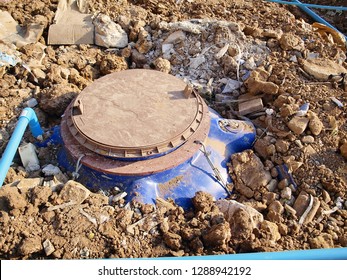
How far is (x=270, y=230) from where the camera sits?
8.57ft

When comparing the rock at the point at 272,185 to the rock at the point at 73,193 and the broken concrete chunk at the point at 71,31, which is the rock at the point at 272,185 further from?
the broken concrete chunk at the point at 71,31

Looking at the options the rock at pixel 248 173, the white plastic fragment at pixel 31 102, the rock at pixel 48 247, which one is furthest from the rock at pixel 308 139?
the white plastic fragment at pixel 31 102

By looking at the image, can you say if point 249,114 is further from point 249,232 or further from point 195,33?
point 249,232

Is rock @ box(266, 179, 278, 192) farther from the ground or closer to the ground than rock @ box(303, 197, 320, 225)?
closer to the ground

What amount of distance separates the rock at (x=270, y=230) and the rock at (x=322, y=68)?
174 cm

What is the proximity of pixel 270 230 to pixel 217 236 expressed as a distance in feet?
1.41

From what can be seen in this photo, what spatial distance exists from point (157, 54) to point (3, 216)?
7.82 feet

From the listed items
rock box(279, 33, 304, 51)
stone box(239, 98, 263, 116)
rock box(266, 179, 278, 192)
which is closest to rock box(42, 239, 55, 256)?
rock box(266, 179, 278, 192)

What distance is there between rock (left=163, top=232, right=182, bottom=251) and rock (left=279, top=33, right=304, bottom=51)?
8.00ft

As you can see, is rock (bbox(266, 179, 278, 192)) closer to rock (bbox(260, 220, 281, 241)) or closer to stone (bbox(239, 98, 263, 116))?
rock (bbox(260, 220, 281, 241))

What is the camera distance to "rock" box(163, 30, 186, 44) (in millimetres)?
4031

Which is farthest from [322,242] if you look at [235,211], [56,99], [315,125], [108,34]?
[108,34]

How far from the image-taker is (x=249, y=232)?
2553 millimetres

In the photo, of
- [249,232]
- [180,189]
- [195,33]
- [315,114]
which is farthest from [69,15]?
[249,232]
